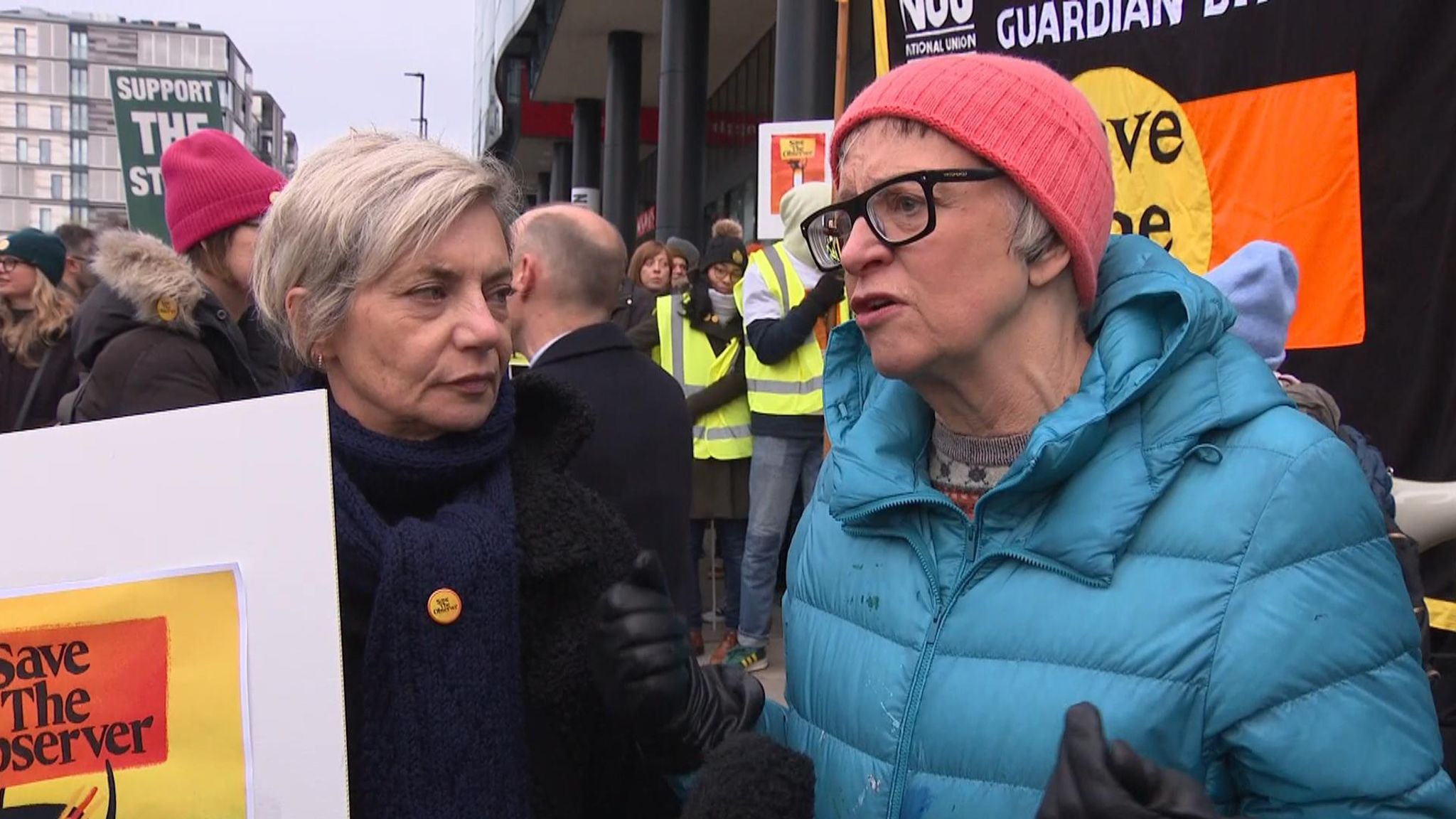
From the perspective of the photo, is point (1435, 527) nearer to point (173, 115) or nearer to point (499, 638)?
point (499, 638)

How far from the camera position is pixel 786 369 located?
5.49 meters

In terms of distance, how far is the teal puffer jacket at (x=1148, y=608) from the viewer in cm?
122

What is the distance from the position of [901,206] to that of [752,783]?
75 centimetres

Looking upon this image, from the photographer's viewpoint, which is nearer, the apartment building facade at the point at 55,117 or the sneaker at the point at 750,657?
the sneaker at the point at 750,657

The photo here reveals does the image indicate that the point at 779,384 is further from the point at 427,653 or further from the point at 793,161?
the point at 427,653

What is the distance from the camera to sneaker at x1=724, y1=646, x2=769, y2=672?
571 cm

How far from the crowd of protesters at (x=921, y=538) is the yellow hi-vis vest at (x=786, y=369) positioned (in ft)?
12.0

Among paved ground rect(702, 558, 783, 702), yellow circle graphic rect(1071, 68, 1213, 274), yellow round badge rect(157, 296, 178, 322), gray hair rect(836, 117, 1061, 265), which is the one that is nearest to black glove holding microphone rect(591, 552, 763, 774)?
gray hair rect(836, 117, 1061, 265)

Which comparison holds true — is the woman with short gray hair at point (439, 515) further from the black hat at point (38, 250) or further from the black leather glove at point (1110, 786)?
the black hat at point (38, 250)

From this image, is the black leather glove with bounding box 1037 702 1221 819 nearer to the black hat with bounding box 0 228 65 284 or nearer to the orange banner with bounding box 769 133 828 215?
the orange banner with bounding box 769 133 828 215

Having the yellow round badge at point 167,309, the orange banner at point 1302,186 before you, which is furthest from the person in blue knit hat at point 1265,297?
the yellow round badge at point 167,309

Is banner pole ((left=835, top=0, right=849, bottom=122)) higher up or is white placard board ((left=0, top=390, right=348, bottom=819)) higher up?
banner pole ((left=835, top=0, right=849, bottom=122))

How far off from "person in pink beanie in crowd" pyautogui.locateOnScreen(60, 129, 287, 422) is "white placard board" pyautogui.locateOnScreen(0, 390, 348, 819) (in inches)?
51.8

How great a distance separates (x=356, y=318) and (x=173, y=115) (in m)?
6.38
